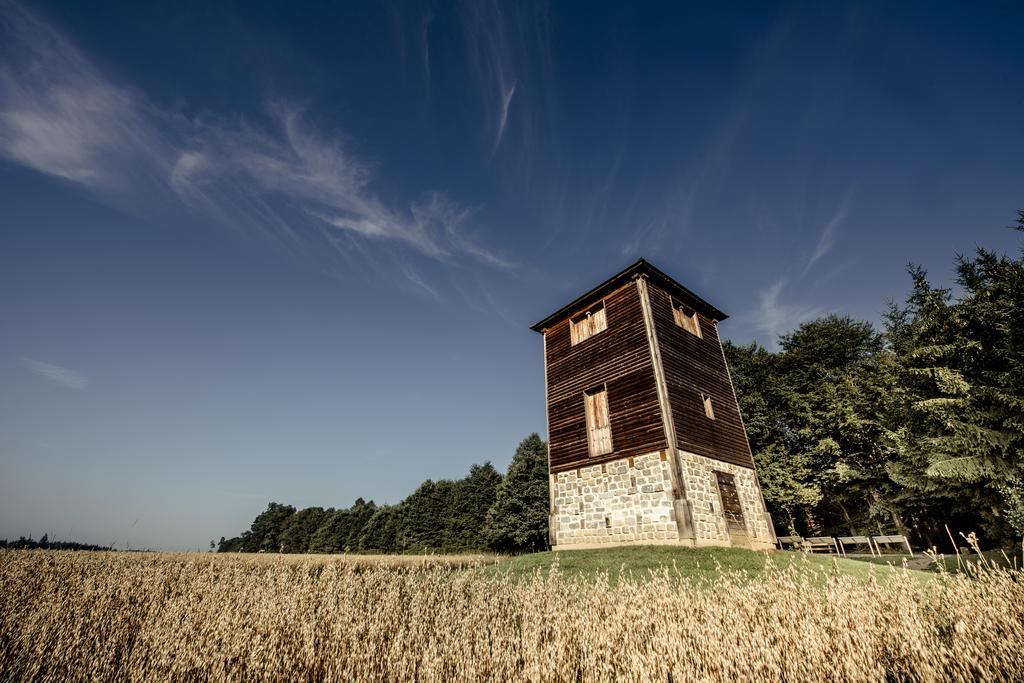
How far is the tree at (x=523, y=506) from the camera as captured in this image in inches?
1196

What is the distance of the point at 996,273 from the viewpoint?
15.6 m

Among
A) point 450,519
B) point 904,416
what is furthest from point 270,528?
point 904,416

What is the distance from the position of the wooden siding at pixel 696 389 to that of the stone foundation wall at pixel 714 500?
1.26ft

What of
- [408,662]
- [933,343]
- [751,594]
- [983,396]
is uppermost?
[933,343]

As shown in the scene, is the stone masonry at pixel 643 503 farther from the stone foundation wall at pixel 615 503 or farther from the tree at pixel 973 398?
the tree at pixel 973 398

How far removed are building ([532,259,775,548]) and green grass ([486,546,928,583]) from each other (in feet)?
3.34

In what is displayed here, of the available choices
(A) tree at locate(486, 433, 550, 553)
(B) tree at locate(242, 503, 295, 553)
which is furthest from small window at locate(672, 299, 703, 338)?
(B) tree at locate(242, 503, 295, 553)

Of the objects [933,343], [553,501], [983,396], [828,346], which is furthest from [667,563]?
[828,346]

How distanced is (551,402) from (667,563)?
8.45 metres

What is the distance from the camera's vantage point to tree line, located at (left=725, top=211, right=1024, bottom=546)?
47.5 feet

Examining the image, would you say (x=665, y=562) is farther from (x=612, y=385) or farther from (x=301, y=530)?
(x=301, y=530)

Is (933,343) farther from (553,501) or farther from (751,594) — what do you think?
(751,594)

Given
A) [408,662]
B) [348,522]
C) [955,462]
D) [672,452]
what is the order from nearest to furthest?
[408,662], [672,452], [955,462], [348,522]

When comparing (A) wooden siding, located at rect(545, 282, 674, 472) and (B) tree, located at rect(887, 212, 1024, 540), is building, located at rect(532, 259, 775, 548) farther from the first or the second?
(B) tree, located at rect(887, 212, 1024, 540)
